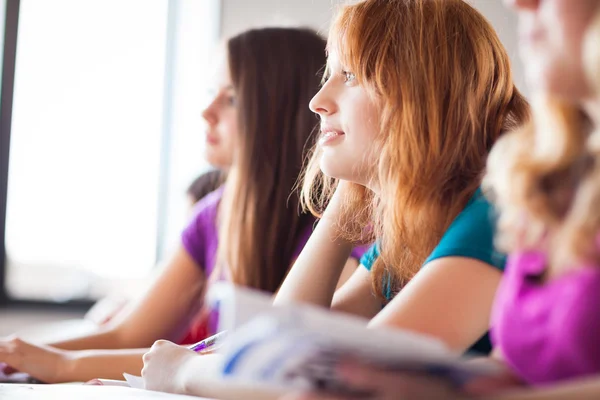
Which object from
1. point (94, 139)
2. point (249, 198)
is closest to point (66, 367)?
point (249, 198)

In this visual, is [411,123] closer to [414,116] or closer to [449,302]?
[414,116]

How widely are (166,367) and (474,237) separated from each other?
0.45 metres

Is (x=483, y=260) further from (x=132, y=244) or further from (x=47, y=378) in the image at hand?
(x=132, y=244)

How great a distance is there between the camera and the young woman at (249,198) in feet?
5.25

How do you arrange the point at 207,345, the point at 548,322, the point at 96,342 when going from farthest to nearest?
the point at 96,342 → the point at 207,345 → the point at 548,322

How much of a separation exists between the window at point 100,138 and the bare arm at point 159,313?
1.52 metres

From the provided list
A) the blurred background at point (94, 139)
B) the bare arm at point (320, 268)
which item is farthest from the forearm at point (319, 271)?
the blurred background at point (94, 139)

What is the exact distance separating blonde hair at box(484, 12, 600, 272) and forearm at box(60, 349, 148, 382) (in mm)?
806

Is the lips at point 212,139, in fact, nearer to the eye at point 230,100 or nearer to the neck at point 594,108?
the eye at point 230,100

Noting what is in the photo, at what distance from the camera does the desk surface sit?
84cm

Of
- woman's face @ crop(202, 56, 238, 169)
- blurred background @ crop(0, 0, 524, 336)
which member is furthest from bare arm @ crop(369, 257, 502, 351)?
blurred background @ crop(0, 0, 524, 336)

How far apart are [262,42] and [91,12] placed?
184cm

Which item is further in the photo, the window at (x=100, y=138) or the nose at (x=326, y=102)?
the window at (x=100, y=138)

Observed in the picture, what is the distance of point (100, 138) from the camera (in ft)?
10.9
